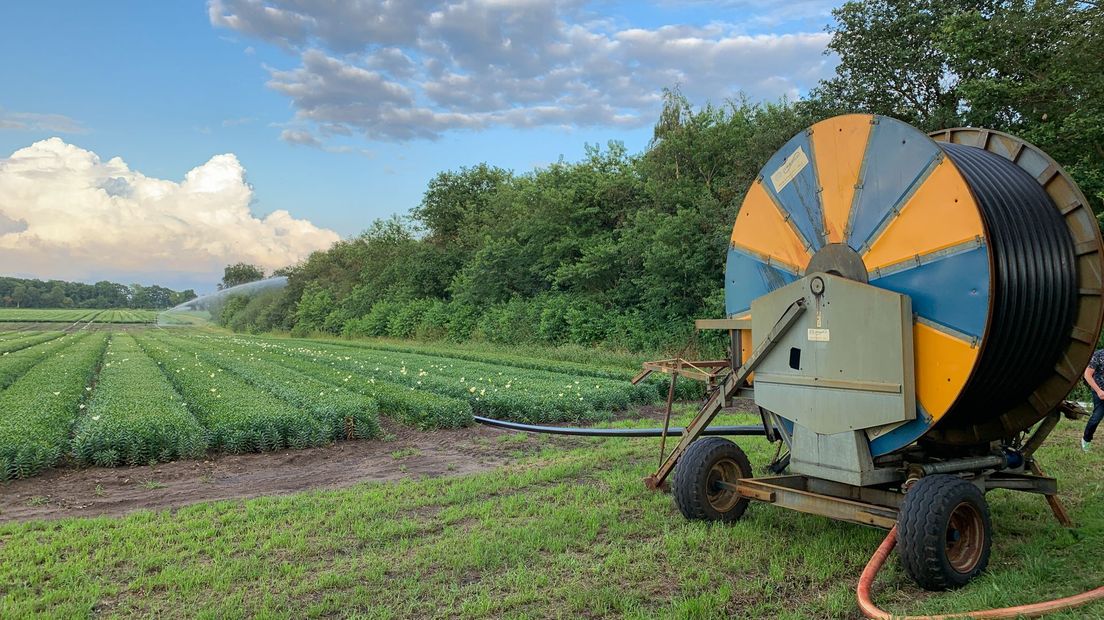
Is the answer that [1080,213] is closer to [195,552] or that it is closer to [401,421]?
[195,552]

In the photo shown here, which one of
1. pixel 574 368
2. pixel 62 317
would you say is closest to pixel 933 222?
pixel 574 368

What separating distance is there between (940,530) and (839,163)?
9.30 ft

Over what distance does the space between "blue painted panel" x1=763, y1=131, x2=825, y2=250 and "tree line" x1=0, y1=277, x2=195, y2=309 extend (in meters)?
156

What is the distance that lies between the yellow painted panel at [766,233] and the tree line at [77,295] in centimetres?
15527

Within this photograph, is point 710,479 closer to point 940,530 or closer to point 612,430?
point 940,530

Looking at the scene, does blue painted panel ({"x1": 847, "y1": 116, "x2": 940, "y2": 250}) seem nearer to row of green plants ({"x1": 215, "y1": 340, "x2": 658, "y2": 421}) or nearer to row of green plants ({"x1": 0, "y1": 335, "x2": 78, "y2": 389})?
row of green plants ({"x1": 215, "y1": 340, "x2": 658, "y2": 421})

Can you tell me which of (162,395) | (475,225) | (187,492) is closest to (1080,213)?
(187,492)

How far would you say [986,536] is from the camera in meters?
4.77

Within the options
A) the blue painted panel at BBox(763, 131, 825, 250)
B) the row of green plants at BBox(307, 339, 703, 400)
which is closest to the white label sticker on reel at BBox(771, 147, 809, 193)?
the blue painted panel at BBox(763, 131, 825, 250)

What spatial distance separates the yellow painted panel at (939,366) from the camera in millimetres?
4496

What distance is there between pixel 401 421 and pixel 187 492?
15.6 feet

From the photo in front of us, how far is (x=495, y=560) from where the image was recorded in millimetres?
5246

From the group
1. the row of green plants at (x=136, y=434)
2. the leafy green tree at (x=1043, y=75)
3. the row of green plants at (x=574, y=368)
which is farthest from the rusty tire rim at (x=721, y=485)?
the leafy green tree at (x=1043, y=75)

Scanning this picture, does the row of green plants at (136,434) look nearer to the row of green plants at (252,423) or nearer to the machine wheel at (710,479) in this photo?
the row of green plants at (252,423)
